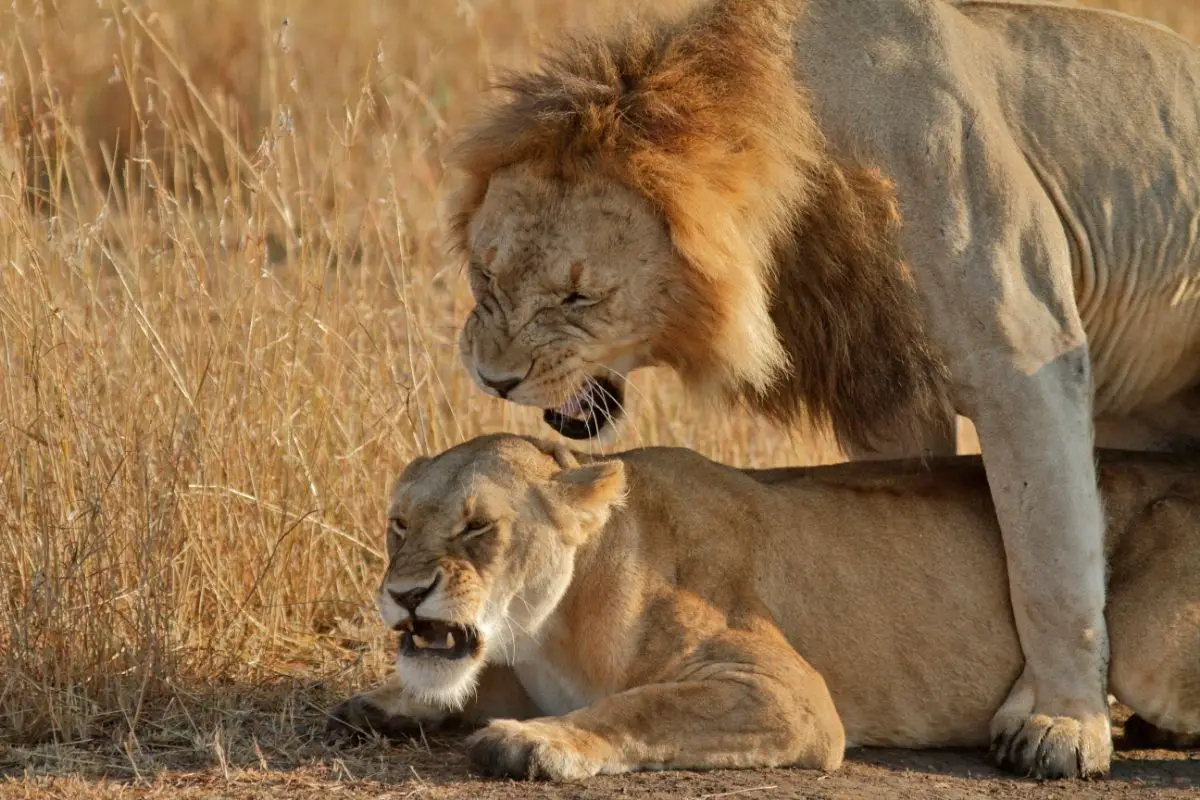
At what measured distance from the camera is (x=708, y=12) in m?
4.40

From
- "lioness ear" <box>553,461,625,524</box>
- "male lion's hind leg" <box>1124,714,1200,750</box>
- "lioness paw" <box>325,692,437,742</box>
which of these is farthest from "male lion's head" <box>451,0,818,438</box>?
"male lion's hind leg" <box>1124,714,1200,750</box>

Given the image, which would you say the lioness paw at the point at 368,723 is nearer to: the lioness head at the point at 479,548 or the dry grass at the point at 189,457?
the dry grass at the point at 189,457

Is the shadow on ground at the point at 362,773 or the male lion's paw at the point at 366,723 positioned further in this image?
the male lion's paw at the point at 366,723

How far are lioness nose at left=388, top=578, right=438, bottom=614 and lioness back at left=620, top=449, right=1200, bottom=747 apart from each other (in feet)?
2.33

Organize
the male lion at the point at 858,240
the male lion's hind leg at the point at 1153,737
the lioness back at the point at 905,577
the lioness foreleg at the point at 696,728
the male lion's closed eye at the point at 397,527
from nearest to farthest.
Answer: the lioness foreleg at the point at 696,728, the male lion's closed eye at the point at 397,527, the male lion at the point at 858,240, the lioness back at the point at 905,577, the male lion's hind leg at the point at 1153,737

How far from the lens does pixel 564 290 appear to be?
4047 millimetres

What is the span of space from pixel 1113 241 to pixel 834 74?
0.87 m

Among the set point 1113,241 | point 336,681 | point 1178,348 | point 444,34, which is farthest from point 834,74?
point 444,34

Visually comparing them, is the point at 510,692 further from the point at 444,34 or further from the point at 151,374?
the point at 444,34

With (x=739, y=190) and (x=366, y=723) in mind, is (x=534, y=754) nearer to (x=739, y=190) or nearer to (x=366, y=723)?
(x=366, y=723)

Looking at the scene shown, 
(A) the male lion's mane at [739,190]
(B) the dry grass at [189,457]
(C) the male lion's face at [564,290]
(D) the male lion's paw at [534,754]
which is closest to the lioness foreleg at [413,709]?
(B) the dry grass at [189,457]

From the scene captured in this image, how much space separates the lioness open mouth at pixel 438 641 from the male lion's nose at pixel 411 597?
0.29ft

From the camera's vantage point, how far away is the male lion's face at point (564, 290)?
13.3 ft

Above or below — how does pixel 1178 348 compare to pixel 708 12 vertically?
below
